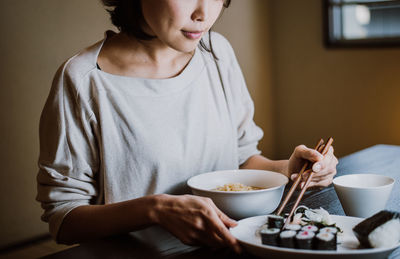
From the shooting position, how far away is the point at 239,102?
1.57 metres

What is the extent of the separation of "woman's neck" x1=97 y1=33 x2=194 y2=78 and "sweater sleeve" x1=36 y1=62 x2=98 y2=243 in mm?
143

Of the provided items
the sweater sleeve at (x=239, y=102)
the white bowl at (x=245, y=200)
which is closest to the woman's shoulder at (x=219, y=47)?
the sweater sleeve at (x=239, y=102)

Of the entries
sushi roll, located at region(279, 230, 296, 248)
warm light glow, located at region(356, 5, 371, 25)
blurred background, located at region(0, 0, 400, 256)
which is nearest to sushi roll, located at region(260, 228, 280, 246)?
sushi roll, located at region(279, 230, 296, 248)

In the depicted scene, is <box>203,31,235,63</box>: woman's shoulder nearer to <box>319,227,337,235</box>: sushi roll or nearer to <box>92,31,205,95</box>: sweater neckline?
<box>92,31,205,95</box>: sweater neckline

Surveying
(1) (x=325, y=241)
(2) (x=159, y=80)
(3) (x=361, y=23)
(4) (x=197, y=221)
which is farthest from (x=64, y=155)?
(3) (x=361, y=23)

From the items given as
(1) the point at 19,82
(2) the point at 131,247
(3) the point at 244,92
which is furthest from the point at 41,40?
(2) the point at 131,247

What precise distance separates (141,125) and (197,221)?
1.58 ft

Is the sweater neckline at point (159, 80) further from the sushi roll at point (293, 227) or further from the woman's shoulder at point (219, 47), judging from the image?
the sushi roll at point (293, 227)

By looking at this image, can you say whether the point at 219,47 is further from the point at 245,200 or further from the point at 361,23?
the point at 361,23

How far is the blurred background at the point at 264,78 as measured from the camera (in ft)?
9.95

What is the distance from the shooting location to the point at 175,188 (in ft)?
4.40

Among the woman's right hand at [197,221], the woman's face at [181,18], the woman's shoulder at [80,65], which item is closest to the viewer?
the woman's right hand at [197,221]

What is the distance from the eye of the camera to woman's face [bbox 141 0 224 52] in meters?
1.15

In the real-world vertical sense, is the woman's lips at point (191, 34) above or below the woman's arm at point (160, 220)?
above
